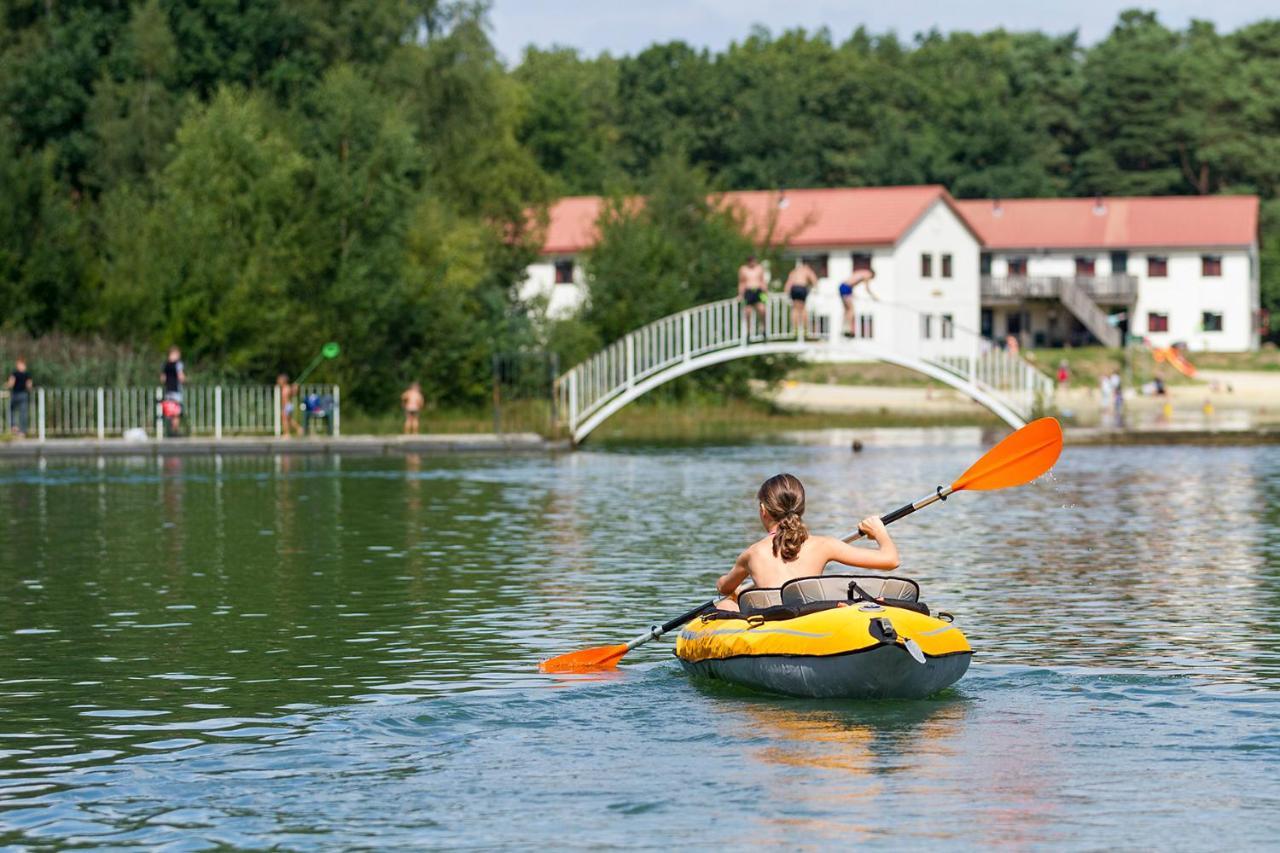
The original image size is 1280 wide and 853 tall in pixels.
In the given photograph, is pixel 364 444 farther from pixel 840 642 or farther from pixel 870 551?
pixel 840 642

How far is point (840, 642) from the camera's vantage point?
12.2 m

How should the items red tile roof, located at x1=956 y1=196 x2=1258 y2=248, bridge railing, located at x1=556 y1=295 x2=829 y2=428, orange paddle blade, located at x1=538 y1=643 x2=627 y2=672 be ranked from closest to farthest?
orange paddle blade, located at x1=538 y1=643 x2=627 y2=672 → bridge railing, located at x1=556 y1=295 x2=829 y2=428 → red tile roof, located at x1=956 y1=196 x2=1258 y2=248

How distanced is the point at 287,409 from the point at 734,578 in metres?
36.1

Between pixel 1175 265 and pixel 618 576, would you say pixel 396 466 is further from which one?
pixel 1175 265

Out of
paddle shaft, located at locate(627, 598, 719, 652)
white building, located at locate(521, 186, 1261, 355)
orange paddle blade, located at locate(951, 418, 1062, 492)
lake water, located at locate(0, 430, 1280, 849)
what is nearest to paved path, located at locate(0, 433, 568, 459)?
lake water, located at locate(0, 430, 1280, 849)

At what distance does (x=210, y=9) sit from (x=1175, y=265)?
5624cm

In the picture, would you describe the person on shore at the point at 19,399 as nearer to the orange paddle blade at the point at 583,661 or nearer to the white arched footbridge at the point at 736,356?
the white arched footbridge at the point at 736,356

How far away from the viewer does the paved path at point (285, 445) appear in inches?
1767

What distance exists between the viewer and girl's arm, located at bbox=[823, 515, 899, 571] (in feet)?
43.7

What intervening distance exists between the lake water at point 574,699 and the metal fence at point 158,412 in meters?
19.4

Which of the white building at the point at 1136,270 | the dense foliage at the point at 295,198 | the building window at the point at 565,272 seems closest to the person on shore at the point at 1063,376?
the white building at the point at 1136,270

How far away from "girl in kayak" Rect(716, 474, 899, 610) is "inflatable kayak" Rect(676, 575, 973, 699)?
0.18 meters

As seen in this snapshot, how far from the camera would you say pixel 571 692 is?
13242mm

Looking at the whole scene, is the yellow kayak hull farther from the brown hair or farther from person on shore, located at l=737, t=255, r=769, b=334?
person on shore, located at l=737, t=255, r=769, b=334
